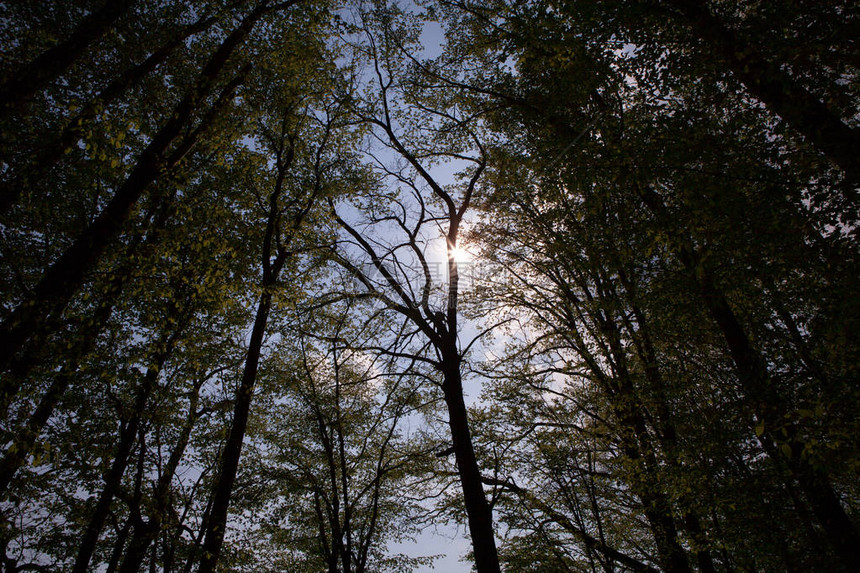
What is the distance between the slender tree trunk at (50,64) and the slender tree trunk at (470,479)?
9189 mm

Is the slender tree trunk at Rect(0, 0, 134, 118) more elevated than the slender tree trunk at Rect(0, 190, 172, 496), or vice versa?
the slender tree trunk at Rect(0, 0, 134, 118)

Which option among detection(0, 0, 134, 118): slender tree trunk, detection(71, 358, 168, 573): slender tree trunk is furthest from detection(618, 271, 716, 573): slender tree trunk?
detection(71, 358, 168, 573): slender tree trunk

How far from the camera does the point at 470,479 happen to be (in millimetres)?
9164

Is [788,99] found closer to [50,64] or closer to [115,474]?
[50,64]

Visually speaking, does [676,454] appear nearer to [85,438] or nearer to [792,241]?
[792,241]

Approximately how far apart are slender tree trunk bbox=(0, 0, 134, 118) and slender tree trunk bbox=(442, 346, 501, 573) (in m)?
9.19

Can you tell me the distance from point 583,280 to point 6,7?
13459 millimetres

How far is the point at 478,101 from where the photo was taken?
1111 centimetres

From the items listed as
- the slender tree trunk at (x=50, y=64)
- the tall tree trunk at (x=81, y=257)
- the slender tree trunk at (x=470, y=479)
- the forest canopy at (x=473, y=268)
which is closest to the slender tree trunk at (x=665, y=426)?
the forest canopy at (x=473, y=268)

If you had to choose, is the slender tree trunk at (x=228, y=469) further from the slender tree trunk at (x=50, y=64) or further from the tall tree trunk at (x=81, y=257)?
the slender tree trunk at (x=50, y=64)

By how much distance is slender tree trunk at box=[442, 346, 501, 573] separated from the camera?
835 cm

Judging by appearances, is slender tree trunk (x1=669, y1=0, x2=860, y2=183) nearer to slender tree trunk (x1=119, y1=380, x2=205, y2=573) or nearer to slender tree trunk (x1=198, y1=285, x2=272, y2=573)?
slender tree trunk (x1=198, y1=285, x2=272, y2=573)

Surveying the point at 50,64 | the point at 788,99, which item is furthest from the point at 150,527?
the point at 788,99

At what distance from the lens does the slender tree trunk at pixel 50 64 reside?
4949mm
